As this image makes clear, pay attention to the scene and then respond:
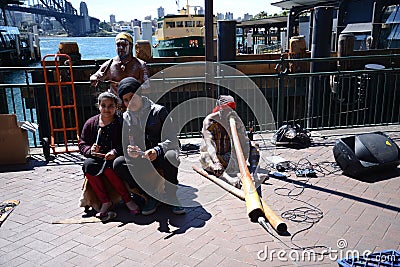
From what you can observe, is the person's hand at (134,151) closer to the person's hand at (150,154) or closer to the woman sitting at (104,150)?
the person's hand at (150,154)

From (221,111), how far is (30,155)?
3.28 metres

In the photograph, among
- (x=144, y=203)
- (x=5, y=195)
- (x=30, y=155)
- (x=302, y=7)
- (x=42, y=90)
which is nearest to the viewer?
(x=144, y=203)

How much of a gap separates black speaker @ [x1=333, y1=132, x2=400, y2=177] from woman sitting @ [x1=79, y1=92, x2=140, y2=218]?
A: 272 cm

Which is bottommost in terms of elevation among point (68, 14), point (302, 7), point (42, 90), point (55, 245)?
point (55, 245)

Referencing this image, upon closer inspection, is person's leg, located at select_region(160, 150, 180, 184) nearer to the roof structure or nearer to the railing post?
the railing post

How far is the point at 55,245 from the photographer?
10.8 ft

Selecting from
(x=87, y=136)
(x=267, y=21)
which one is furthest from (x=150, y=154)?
(x=267, y=21)

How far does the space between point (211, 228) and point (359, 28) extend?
19.7m

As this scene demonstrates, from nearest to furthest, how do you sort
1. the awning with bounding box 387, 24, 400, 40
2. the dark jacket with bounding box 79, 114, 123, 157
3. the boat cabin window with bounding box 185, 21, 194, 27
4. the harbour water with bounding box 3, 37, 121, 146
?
1. the dark jacket with bounding box 79, 114, 123, 157
2. the harbour water with bounding box 3, 37, 121, 146
3. the awning with bounding box 387, 24, 400, 40
4. the boat cabin window with bounding box 185, 21, 194, 27

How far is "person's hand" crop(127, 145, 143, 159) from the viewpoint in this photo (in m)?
3.60

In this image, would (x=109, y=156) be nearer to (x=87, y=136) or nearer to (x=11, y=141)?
(x=87, y=136)

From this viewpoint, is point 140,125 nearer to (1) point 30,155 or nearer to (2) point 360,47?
(1) point 30,155

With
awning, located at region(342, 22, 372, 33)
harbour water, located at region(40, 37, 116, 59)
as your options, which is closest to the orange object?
awning, located at region(342, 22, 372, 33)

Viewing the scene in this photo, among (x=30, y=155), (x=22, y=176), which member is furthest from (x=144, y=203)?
(x=30, y=155)
